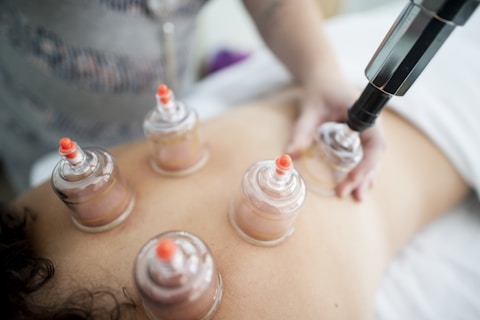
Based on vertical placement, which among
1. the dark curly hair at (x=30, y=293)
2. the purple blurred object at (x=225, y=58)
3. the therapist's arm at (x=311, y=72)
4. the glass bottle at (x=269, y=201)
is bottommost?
the purple blurred object at (x=225, y=58)

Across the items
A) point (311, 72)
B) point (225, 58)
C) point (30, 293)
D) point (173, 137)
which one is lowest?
point (225, 58)

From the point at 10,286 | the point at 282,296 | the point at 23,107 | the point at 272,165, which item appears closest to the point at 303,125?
the point at 272,165

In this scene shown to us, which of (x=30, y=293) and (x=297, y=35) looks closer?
(x=30, y=293)

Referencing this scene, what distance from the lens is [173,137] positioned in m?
0.55

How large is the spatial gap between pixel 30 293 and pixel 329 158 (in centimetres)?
55

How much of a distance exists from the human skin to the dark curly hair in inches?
0.7

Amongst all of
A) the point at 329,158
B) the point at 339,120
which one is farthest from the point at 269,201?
the point at 339,120

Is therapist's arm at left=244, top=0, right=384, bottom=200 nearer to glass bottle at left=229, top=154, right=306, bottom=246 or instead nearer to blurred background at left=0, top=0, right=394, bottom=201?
glass bottle at left=229, top=154, right=306, bottom=246

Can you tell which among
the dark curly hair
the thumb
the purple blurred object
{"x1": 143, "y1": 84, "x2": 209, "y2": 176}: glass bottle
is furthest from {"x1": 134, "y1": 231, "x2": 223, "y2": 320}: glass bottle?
the purple blurred object

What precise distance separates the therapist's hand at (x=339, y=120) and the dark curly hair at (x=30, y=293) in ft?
1.35

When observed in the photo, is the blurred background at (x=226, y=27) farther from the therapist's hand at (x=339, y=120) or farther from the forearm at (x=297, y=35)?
the therapist's hand at (x=339, y=120)

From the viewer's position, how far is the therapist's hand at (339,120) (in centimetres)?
60

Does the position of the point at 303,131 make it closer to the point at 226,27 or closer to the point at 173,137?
the point at 173,137

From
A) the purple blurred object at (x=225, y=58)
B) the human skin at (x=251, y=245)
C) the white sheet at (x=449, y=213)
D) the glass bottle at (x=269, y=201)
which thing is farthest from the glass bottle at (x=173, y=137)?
the purple blurred object at (x=225, y=58)
